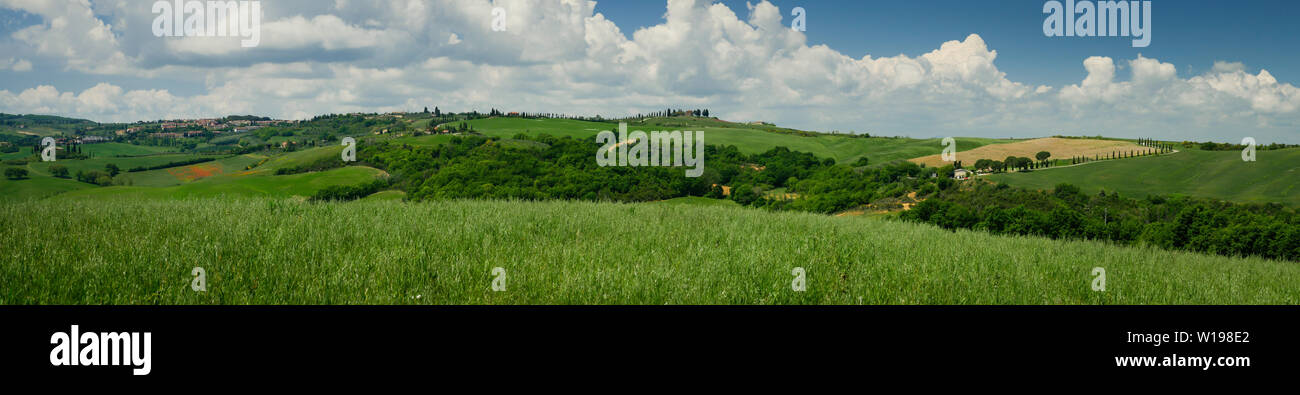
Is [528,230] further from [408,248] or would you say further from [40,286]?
[40,286]

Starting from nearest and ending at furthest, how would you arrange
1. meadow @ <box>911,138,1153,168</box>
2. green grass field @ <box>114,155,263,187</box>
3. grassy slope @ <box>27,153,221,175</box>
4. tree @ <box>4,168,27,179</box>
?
tree @ <box>4,168,27,179</box>
grassy slope @ <box>27,153,221,175</box>
meadow @ <box>911,138,1153,168</box>
green grass field @ <box>114,155,263,187</box>

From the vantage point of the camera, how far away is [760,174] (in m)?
70.6

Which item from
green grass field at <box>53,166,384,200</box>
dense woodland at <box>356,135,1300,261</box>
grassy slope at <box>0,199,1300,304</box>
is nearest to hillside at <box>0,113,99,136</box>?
green grass field at <box>53,166,384,200</box>

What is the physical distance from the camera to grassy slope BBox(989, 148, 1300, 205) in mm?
46875

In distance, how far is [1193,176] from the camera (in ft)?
179

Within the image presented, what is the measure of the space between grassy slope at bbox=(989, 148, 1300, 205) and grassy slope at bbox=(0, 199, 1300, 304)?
168 ft

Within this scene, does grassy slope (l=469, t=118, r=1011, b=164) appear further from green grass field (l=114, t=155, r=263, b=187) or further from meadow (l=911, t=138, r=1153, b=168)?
green grass field (l=114, t=155, r=263, b=187)

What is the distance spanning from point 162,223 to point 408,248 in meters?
4.46

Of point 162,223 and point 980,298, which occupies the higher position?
point 162,223

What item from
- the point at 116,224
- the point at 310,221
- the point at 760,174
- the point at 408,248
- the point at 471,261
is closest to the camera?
the point at 471,261

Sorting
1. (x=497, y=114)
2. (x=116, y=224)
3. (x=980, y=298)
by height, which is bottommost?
(x=980, y=298)

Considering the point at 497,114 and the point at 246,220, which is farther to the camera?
the point at 497,114

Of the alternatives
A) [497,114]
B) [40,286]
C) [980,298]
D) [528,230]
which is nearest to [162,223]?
[40,286]
